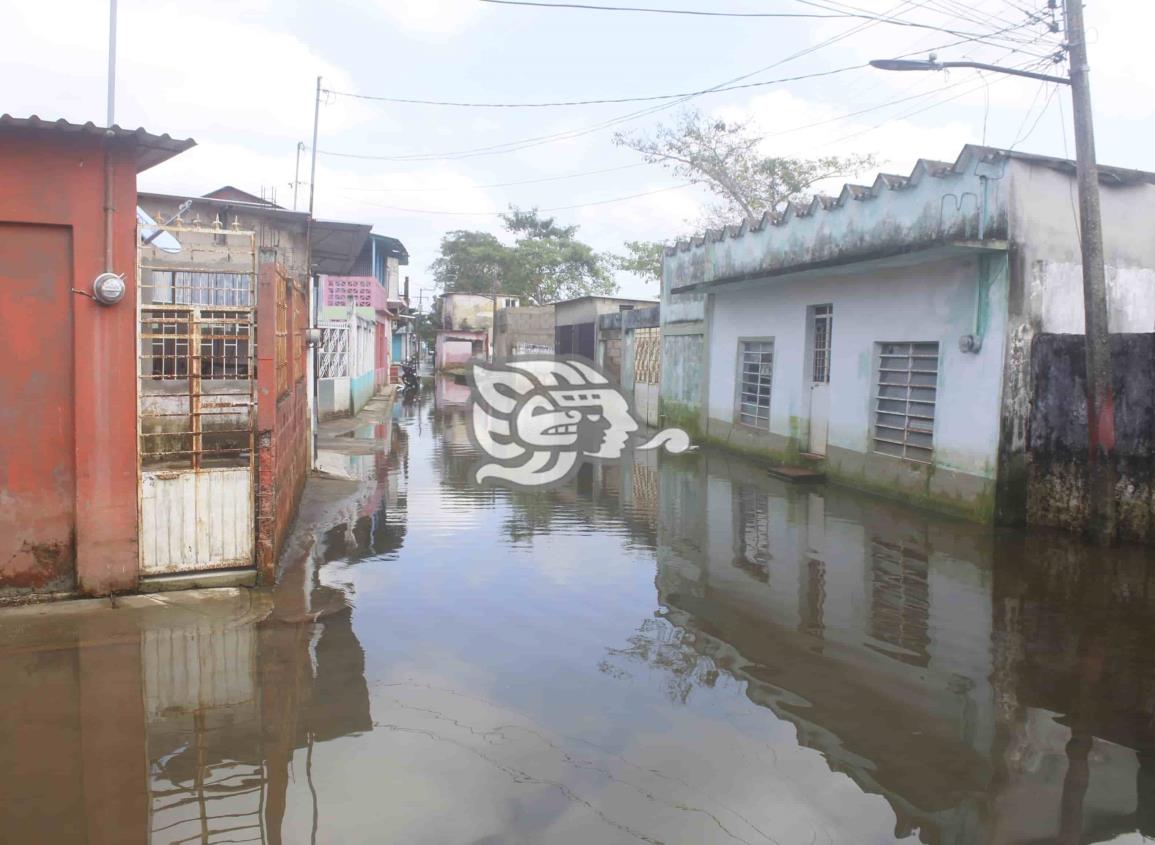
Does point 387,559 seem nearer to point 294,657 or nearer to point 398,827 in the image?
point 294,657

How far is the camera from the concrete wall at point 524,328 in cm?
3934

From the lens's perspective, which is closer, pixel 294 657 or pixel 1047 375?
pixel 294 657

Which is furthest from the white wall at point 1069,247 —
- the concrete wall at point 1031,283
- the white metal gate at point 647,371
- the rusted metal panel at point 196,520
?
the white metal gate at point 647,371

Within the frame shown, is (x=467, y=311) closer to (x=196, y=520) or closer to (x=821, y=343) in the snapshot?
(x=821, y=343)

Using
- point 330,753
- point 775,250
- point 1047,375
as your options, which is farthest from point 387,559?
point 775,250

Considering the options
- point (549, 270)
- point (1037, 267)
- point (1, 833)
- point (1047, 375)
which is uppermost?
point (549, 270)

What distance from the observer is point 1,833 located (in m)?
3.49

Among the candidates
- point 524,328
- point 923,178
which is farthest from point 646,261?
point 923,178

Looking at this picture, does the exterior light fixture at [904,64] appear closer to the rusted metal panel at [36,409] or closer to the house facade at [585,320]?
the rusted metal panel at [36,409]

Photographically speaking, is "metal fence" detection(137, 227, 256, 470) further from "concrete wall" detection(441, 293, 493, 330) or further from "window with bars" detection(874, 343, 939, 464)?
"concrete wall" detection(441, 293, 493, 330)

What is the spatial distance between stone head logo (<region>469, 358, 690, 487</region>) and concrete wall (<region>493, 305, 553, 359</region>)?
4010 millimetres

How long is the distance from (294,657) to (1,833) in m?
2.10

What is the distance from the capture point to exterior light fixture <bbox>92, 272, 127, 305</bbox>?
20.5 feet

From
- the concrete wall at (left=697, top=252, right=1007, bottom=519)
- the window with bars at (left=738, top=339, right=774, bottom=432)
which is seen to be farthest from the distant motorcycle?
the window with bars at (left=738, top=339, right=774, bottom=432)
